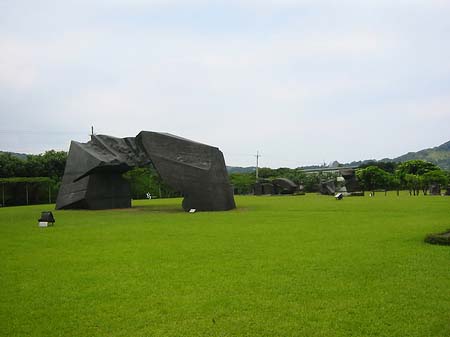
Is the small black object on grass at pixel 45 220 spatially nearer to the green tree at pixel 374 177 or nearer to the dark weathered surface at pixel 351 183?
the dark weathered surface at pixel 351 183

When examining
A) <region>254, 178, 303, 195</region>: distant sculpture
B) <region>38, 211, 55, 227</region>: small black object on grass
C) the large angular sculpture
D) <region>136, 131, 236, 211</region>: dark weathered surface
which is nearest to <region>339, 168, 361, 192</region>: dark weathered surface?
<region>254, 178, 303, 195</region>: distant sculpture

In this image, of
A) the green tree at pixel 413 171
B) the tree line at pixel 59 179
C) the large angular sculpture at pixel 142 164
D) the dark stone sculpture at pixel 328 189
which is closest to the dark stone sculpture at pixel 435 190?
the tree line at pixel 59 179

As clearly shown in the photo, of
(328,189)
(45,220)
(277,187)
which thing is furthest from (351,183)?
(45,220)

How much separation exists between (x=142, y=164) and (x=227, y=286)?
68.9ft

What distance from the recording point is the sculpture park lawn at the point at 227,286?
17.0ft

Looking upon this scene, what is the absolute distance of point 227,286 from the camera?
6.85 metres

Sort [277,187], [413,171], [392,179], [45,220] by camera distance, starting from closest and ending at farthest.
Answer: [45,220] < [392,179] < [277,187] < [413,171]

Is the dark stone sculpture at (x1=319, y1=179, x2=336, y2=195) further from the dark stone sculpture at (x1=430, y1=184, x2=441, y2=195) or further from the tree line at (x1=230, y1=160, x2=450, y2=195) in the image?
the dark stone sculpture at (x1=430, y1=184, x2=441, y2=195)

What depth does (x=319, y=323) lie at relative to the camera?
5164 mm

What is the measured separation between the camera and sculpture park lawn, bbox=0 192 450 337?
203 inches

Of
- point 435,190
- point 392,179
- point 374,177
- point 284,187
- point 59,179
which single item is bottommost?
point 435,190

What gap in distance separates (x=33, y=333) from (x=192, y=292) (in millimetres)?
2293

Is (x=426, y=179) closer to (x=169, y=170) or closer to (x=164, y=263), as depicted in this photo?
(x=169, y=170)

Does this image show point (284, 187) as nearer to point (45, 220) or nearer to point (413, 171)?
point (413, 171)
